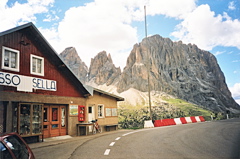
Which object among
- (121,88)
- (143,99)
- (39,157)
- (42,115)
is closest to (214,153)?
(39,157)

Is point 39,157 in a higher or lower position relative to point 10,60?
lower

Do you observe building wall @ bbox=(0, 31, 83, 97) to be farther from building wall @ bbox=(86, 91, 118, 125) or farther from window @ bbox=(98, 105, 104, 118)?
window @ bbox=(98, 105, 104, 118)

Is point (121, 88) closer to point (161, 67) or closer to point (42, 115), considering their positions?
point (161, 67)

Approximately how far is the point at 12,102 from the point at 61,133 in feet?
16.4

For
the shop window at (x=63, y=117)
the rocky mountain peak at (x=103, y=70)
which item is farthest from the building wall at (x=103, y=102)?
the rocky mountain peak at (x=103, y=70)

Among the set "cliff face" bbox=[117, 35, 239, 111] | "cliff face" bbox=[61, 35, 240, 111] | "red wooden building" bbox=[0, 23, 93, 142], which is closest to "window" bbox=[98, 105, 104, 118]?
"red wooden building" bbox=[0, 23, 93, 142]

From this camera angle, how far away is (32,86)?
14188mm

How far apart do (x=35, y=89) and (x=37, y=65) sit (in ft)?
5.81

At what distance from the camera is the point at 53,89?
15.9 m

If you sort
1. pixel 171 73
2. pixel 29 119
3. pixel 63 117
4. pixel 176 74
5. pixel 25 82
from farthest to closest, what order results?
pixel 176 74 → pixel 171 73 → pixel 63 117 → pixel 25 82 → pixel 29 119

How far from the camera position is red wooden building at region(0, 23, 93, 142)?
41.7 feet

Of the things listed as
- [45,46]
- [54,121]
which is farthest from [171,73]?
[45,46]

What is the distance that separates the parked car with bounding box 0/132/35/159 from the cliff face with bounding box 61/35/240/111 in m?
100

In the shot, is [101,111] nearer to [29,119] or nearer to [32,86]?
[32,86]
